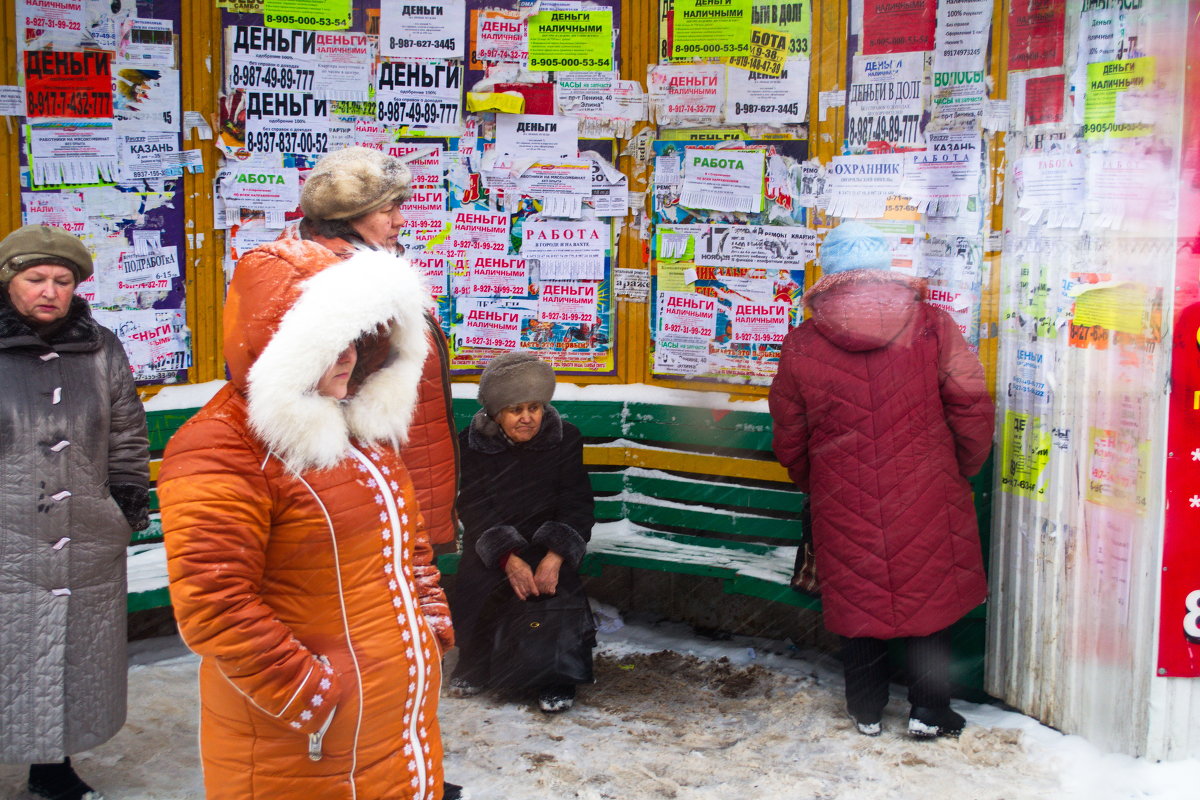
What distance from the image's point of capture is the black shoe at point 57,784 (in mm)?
3887

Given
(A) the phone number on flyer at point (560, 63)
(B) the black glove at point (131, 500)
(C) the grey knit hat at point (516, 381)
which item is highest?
(A) the phone number on flyer at point (560, 63)

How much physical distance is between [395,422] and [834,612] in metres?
2.26

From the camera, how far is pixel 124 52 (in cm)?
513

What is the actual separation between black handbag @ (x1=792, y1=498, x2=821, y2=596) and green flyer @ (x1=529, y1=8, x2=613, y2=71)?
90.1 inches

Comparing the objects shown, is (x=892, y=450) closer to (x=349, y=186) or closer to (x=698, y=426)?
(x=698, y=426)

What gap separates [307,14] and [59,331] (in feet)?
7.60

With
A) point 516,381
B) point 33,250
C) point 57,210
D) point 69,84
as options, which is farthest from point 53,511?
point 69,84

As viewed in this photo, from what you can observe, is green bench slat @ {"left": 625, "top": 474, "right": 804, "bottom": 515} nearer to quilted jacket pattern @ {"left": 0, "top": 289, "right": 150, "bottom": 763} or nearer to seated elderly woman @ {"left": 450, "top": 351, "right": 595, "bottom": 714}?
seated elderly woman @ {"left": 450, "top": 351, "right": 595, "bottom": 714}

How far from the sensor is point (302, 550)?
91.1 inches

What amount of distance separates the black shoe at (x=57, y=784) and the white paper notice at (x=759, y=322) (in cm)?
316

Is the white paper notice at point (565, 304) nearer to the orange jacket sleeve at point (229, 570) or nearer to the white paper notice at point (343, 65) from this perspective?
the white paper notice at point (343, 65)

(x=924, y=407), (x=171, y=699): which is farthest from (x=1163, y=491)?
(x=171, y=699)

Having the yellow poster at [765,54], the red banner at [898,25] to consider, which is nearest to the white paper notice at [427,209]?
the yellow poster at [765,54]

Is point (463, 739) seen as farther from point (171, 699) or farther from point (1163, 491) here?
point (1163, 491)
